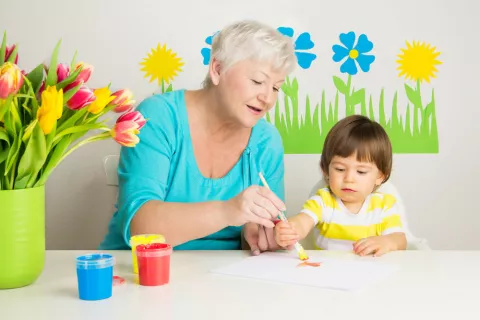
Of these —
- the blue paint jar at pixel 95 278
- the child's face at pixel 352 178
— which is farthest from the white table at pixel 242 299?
the child's face at pixel 352 178

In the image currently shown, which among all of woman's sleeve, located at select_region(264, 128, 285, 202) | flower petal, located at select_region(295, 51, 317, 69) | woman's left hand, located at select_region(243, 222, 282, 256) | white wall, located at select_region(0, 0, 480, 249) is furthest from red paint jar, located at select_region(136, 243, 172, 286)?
flower petal, located at select_region(295, 51, 317, 69)

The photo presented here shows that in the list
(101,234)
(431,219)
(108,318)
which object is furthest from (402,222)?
(101,234)

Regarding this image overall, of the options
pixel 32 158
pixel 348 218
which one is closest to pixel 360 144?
pixel 348 218

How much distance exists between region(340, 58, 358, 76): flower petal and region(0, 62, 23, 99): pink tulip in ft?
5.70

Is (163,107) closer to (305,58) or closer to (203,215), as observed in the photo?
(203,215)

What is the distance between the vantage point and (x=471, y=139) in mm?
2578

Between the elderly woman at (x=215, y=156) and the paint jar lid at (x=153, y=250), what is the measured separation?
9.2 inches

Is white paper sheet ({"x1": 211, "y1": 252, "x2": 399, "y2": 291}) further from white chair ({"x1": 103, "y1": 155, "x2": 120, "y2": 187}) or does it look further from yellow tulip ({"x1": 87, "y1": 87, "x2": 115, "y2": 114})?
white chair ({"x1": 103, "y1": 155, "x2": 120, "y2": 187})

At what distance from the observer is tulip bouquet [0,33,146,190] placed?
1.10 metres

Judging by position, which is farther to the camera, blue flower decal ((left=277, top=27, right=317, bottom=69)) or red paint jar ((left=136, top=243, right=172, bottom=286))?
blue flower decal ((left=277, top=27, right=317, bottom=69))

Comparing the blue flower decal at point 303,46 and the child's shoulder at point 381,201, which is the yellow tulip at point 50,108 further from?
the blue flower decal at point 303,46

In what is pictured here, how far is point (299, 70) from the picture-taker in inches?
99.3

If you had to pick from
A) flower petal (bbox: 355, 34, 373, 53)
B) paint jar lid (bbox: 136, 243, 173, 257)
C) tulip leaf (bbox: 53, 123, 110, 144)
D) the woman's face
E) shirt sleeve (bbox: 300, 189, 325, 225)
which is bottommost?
paint jar lid (bbox: 136, 243, 173, 257)

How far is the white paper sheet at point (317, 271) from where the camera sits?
123cm
